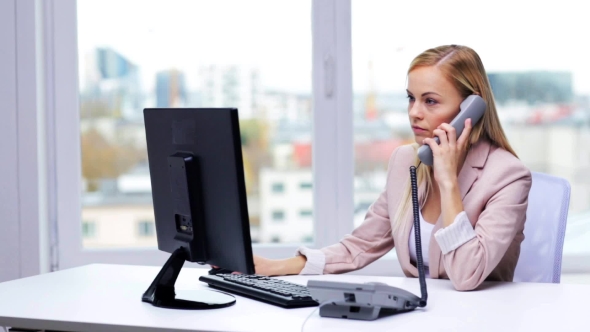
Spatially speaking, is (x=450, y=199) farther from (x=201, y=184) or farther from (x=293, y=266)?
(x=201, y=184)

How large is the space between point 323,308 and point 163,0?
78.9 inches

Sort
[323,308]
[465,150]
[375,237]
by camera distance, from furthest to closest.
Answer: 1. [375,237]
2. [465,150]
3. [323,308]

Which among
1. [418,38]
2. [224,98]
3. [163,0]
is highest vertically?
[163,0]

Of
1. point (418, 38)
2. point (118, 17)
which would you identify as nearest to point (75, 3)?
point (118, 17)

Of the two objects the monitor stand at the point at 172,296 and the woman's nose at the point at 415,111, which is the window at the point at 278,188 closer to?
the woman's nose at the point at 415,111

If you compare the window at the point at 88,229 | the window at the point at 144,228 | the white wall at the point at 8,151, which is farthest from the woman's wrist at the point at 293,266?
the white wall at the point at 8,151

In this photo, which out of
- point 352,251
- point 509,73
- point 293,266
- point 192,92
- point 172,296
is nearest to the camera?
point 172,296

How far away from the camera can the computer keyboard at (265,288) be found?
1.67 meters

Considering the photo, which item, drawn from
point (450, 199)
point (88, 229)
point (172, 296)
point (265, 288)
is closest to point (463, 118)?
point (450, 199)

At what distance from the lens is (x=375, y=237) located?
7.71 feet

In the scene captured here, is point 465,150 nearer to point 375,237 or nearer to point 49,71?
point 375,237

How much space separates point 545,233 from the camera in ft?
6.95

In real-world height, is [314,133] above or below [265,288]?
above

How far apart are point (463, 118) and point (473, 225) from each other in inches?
11.5
